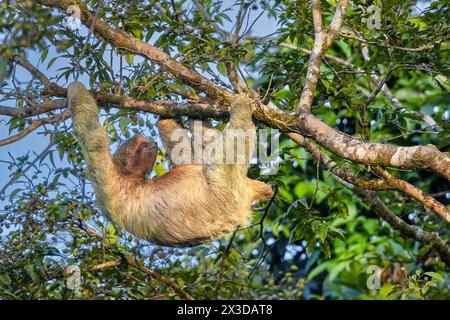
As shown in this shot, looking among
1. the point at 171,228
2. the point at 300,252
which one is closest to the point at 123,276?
the point at 171,228

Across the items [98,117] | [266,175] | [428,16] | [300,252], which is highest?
[428,16]

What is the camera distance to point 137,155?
7082 millimetres

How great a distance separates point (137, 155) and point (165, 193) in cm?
55

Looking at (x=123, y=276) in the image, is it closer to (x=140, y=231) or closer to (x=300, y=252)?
(x=140, y=231)

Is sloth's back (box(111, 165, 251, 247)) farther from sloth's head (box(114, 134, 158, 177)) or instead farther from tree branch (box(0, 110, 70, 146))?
tree branch (box(0, 110, 70, 146))

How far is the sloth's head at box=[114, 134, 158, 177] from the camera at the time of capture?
704cm

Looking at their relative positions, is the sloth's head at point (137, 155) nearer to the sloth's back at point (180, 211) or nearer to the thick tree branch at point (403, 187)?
the sloth's back at point (180, 211)

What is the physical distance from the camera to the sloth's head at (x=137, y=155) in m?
7.04

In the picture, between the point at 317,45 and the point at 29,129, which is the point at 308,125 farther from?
the point at 29,129

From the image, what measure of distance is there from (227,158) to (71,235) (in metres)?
1.74

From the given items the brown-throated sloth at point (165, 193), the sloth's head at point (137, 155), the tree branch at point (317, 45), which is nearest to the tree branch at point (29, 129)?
the brown-throated sloth at point (165, 193)

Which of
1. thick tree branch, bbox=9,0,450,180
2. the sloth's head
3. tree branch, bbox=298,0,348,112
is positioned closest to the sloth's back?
the sloth's head

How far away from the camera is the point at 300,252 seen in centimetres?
1477
